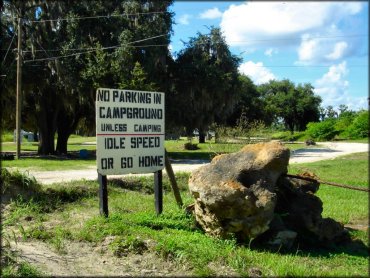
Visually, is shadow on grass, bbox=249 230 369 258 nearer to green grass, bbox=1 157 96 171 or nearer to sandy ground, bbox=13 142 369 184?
sandy ground, bbox=13 142 369 184

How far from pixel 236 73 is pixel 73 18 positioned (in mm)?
10732

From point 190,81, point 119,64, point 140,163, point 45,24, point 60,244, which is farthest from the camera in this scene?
point 190,81

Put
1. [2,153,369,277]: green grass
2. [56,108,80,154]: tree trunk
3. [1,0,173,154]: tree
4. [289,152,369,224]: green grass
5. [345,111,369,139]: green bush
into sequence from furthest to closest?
[56,108,80,154]: tree trunk → [1,0,173,154]: tree → [345,111,369,139]: green bush → [289,152,369,224]: green grass → [2,153,369,277]: green grass

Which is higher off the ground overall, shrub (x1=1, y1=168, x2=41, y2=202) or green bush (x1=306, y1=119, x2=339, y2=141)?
→ green bush (x1=306, y1=119, x2=339, y2=141)

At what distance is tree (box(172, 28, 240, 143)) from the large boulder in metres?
21.4

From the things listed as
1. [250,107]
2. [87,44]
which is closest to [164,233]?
[87,44]

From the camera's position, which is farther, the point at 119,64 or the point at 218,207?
the point at 119,64

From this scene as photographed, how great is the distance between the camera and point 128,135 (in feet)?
26.4

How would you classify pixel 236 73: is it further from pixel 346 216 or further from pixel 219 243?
pixel 219 243

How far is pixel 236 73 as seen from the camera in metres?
30.0

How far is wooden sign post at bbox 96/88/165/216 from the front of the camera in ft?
25.1

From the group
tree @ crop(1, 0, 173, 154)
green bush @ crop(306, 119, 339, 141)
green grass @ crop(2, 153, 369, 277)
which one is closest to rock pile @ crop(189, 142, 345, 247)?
green grass @ crop(2, 153, 369, 277)

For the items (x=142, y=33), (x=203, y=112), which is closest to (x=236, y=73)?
(x=203, y=112)

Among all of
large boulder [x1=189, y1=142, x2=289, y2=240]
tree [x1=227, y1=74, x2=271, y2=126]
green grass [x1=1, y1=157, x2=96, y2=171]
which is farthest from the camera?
tree [x1=227, y1=74, x2=271, y2=126]
